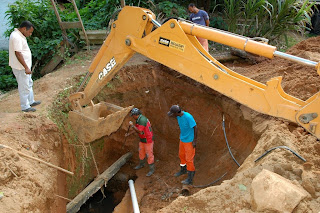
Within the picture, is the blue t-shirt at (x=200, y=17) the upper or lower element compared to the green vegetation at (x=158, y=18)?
upper

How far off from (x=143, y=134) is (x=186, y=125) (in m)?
1.24

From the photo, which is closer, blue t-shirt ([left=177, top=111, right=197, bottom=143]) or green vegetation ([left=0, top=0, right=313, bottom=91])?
blue t-shirt ([left=177, top=111, right=197, bottom=143])

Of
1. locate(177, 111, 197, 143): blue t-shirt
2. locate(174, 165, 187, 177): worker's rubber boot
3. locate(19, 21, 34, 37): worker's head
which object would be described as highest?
locate(19, 21, 34, 37): worker's head

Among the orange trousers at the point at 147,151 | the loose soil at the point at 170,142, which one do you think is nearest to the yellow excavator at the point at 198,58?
the loose soil at the point at 170,142

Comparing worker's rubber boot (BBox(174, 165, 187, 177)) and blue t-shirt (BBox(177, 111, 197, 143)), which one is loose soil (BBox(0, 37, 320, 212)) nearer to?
worker's rubber boot (BBox(174, 165, 187, 177))

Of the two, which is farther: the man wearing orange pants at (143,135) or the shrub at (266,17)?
the shrub at (266,17)

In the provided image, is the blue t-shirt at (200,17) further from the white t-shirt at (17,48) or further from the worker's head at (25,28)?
the white t-shirt at (17,48)

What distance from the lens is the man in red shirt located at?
19.9 ft

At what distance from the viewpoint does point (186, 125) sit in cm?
552

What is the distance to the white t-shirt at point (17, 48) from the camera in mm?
4898

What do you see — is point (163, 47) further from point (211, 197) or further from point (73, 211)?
point (73, 211)

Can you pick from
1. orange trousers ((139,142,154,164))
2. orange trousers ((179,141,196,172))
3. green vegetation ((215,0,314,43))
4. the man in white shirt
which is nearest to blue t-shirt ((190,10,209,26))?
green vegetation ((215,0,314,43))

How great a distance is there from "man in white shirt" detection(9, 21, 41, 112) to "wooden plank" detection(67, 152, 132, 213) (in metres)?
2.01

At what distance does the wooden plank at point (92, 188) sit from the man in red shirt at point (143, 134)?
50 centimetres
